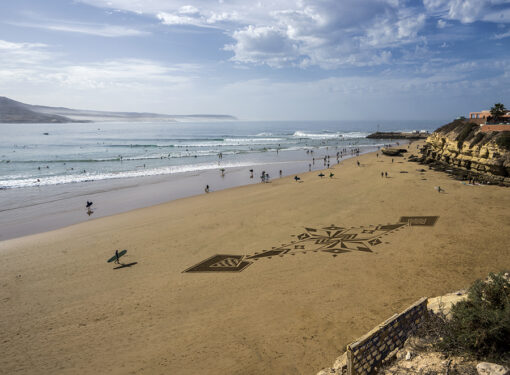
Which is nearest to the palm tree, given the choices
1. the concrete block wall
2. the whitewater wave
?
the whitewater wave

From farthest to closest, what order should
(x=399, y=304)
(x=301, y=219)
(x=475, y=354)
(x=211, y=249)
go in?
1. (x=301, y=219)
2. (x=211, y=249)
3. (x=399, y=304)
4. (x=475, y=354)

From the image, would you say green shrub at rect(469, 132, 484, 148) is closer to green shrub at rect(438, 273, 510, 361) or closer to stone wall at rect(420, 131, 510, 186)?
stone wall at rect(420, 131, 510, 186)

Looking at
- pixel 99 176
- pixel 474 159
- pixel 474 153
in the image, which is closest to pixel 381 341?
pixel 474 159

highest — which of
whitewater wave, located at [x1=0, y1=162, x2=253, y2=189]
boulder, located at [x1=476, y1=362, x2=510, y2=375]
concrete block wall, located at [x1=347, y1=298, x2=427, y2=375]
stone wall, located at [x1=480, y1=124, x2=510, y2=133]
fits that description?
stone wall, located at [x1=480, y1=124, x2=510, y2=133]

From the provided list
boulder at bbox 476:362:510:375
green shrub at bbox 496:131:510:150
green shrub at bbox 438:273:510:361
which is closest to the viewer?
boulder at bbox 476:362:510:375

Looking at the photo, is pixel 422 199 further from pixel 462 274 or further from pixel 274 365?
pixel 274 365

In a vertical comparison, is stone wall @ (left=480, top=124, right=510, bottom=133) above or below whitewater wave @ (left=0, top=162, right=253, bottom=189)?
above

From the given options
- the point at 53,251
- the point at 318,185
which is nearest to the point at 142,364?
the point at 53,251

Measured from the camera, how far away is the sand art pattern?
45.1 ft

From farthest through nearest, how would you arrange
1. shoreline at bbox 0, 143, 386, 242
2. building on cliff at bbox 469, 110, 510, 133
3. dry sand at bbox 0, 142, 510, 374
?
building on cliff at bbox 469, 110, 510, 133
shoreline at bbox 0, 143, 386, 242
dry sand at bbox 0, 142, 510, 374

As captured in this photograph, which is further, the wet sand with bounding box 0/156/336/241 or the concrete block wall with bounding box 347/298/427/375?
the wet sand with bounding box 0/156/336/241

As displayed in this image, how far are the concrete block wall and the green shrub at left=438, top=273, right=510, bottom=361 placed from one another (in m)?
0.57

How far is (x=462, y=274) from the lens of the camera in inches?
469

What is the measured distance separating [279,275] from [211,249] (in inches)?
181
